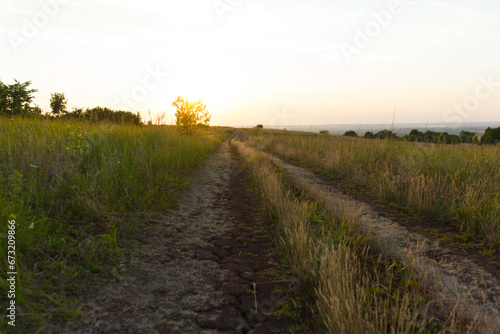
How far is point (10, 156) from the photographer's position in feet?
13.1

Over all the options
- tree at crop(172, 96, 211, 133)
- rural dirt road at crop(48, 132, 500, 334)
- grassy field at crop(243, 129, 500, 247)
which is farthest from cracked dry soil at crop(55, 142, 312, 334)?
tree at crop(172, 96, 211, 133)

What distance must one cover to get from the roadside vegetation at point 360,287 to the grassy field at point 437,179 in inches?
78.5

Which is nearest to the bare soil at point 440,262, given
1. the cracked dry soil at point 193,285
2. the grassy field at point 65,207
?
the cracked dry soil at point 193,285

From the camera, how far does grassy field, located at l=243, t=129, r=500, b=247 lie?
449cm

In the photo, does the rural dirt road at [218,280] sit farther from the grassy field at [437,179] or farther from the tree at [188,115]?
the tree at [188,115]

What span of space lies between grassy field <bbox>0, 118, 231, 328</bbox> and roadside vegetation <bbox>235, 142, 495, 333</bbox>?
7.22ft

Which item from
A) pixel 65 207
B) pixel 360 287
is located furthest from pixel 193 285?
pixel 65 207

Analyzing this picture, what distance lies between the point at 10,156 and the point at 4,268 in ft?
7.48

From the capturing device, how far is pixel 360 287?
2.65 meters

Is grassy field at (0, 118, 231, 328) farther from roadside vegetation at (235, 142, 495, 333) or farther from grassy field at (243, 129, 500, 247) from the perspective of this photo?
grassy field at (243, 129, 500, 247)

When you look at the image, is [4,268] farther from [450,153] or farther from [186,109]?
[186,109]

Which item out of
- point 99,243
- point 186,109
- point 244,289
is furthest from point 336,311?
point 186,109

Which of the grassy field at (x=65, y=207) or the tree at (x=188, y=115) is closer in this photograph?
the grassy field at (x=65, y=207)

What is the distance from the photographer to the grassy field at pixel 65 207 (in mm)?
2523
